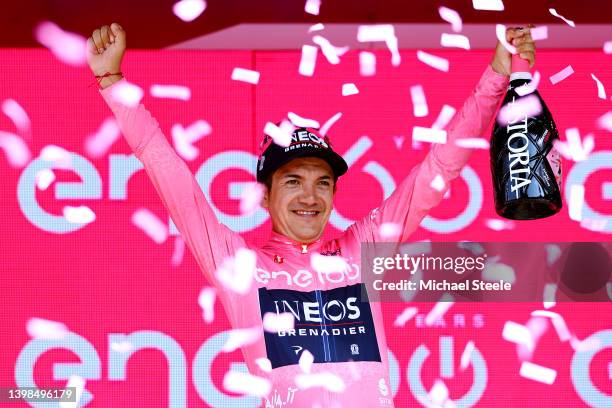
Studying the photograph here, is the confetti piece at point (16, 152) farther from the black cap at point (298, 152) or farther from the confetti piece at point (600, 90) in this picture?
the confetti piece at point (600, 90)

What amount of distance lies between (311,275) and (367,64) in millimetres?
1068

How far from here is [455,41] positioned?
300 cm

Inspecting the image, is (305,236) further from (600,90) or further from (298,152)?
(600,90)

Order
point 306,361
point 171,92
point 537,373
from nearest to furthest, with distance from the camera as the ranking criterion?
1. point 306,361
2. point 537,373
3. point 171,92

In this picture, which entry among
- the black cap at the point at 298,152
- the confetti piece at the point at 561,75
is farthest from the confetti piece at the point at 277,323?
the confetti piece at the point at 561,75

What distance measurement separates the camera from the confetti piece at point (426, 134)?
3.00 meters

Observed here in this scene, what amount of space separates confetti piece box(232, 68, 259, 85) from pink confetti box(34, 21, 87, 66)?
0.45 m

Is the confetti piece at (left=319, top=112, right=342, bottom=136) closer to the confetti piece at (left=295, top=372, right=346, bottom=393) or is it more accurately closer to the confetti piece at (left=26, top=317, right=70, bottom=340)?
the confetti piece at (left=26, top=317, right=70, bottom=340)

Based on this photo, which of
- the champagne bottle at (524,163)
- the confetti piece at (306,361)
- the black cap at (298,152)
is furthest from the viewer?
the black cap at (298,152)

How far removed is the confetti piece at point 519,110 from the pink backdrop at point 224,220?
92 centimetres

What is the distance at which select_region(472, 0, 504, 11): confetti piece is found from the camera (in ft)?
9.61

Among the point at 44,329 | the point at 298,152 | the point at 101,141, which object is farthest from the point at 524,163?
the point at 44,329

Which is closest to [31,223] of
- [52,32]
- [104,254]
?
[104,254]

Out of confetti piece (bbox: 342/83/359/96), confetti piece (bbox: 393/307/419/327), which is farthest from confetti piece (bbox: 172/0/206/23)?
confetti piece (bbox: 393/307/419/327)
